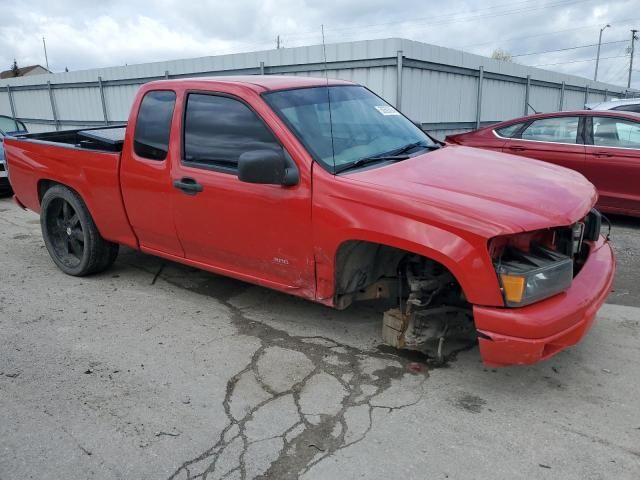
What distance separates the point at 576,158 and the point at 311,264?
4.81 metres

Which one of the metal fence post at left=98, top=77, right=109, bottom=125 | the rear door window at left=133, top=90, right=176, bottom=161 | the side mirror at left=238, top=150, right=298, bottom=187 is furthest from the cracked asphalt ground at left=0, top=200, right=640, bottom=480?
the metal fence post at left=98, top=77, right=109, bottom=125

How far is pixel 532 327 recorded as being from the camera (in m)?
2.68

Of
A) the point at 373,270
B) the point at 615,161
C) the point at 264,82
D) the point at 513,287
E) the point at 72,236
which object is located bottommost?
the point at 72,236

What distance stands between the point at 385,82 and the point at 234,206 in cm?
665

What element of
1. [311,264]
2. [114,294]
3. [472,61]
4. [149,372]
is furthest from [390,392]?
[472,61]

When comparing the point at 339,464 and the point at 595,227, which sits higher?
the point at 595,227

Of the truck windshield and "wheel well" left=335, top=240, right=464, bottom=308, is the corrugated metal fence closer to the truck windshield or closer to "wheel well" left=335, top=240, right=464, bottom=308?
the truck windshield

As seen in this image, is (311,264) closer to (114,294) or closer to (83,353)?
(83,353)

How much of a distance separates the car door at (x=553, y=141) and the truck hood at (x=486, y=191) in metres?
3.43

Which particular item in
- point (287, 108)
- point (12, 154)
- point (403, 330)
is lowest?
point (403, 330)

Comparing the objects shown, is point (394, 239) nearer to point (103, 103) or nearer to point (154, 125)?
point (154, 125)

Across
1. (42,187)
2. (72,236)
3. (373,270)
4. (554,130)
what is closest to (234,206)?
(373,270)

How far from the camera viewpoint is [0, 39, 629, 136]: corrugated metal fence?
31.3 feet

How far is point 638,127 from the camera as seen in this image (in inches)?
251
